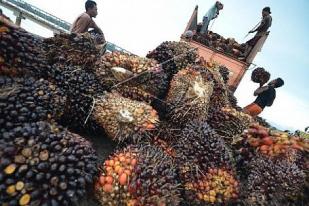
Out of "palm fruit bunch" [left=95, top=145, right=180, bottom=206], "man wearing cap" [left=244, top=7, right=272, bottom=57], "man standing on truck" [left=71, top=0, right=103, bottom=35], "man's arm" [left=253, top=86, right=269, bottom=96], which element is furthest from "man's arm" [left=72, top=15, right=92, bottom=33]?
"man wearing cap" [left=244, top=7, right=272, bottom=57]

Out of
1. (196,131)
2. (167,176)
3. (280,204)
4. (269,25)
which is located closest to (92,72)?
(196,131)

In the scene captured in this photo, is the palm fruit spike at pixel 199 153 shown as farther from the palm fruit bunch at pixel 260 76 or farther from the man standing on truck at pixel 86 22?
the palm fruit bunch at pixel 260 76

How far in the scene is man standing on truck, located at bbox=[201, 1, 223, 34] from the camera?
10484 millimetres

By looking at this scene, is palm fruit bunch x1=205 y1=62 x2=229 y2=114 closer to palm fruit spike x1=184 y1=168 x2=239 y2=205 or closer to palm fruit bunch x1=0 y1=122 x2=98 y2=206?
palm fruit spike x1=184 y1=168 x2=239 y2=205

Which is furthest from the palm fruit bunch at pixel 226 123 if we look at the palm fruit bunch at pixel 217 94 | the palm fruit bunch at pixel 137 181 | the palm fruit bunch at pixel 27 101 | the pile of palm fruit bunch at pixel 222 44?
the pile of palm fruit bunch at pixel 222 44

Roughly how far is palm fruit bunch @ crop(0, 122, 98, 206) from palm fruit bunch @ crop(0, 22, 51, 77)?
595 millimetres

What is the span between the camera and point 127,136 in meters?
2.78

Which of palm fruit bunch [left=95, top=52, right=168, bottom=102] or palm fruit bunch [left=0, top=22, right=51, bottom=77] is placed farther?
palm fruit bunch [left=95, top=52, right=168, bottom=102]

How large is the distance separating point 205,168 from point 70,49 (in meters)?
1.61

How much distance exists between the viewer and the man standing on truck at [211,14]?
34.4 feet

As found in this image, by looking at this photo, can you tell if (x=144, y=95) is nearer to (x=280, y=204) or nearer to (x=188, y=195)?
(x=188, y=195)

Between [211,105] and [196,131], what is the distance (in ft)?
3.06

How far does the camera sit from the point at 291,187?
2777 mm

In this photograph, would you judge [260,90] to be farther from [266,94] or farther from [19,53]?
[19,53]
